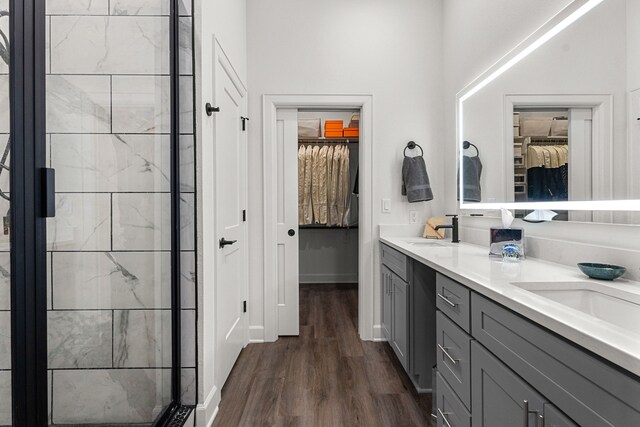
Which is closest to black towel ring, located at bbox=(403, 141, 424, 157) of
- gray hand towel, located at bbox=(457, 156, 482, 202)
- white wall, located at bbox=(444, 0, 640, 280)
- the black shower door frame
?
white wall, located at bbox=(444, 0, 640, 280)

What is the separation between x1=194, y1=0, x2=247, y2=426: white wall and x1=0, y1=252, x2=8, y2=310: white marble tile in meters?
0.85

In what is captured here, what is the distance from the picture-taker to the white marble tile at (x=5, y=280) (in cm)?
90

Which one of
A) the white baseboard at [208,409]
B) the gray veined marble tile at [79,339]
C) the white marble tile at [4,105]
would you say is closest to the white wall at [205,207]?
the white baseboard at [208,409]

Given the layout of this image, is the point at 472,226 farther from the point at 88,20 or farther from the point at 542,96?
the point at 88,20

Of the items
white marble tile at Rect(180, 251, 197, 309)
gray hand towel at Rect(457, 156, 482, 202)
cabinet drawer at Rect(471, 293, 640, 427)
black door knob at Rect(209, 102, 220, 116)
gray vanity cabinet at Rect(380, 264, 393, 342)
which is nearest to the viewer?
cabinet drawer at Rect(471, 293, 640, 427)

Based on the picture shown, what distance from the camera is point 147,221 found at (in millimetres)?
1547

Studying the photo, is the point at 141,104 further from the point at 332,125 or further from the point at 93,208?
the point at 332,125

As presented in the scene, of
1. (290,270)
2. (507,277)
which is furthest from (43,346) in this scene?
(290,270)

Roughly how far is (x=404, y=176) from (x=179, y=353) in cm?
209

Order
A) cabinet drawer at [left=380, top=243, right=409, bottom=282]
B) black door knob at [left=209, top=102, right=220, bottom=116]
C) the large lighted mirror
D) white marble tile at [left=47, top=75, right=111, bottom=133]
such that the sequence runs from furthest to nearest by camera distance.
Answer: cabinet drawer at [left=380, top=243, right=409, bottom=282], black door knob at [left=209, top=102, right=220, bottom=116], the large lighted mirror, white marble tile at [left=47, top=75, right=111, bottom=133]

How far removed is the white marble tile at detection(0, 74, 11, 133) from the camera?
0.87 meters

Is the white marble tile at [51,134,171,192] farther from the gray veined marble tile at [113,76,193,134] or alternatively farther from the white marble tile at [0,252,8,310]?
the white marble tile at [0,252,8,310]

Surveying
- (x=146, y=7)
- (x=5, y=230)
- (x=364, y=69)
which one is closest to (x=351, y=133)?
(x=364, y=69)

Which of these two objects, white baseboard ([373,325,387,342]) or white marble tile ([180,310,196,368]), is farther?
white baseboard ([373,325,387,342])
